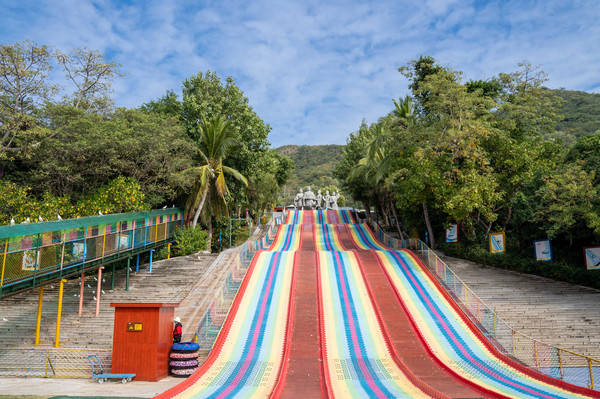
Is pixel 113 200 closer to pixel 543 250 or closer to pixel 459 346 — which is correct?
pixel 459 346

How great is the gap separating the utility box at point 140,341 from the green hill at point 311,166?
72.7 m

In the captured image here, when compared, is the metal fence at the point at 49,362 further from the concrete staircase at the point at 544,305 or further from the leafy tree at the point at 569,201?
the leafy tree at the point at 569,201

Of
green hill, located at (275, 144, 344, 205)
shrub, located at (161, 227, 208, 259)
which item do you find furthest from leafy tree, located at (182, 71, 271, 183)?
green hill, located at (275, 144, 344, 205)

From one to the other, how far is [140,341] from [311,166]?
11867cm

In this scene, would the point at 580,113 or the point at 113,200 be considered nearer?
the point at 113,200

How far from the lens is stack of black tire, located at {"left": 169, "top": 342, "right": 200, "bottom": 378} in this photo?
10.2 metres

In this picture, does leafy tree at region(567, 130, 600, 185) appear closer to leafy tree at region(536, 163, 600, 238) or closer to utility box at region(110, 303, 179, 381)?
leafy tree at region(536, 163, 600, 238)

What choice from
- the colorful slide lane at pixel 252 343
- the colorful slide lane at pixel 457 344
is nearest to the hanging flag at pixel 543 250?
the colorful slide lane at pixel 457 344

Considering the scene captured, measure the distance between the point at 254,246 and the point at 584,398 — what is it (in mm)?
18620

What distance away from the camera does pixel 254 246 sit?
2416 centimetres

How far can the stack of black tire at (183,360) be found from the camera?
1021 cm

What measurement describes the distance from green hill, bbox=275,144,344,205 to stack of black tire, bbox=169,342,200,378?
7240cm

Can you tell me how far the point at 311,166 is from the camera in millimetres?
127375

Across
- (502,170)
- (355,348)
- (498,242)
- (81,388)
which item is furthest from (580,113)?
(81,388)
